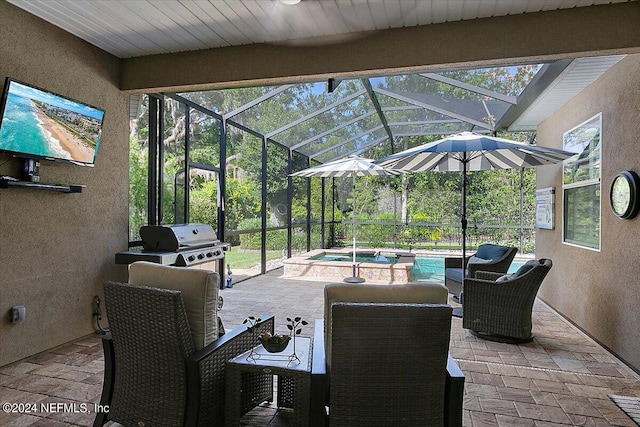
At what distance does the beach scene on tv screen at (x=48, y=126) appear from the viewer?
315cm

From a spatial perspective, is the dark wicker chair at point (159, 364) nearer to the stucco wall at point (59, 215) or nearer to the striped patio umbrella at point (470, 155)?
the stucco wall at point (59, 215)

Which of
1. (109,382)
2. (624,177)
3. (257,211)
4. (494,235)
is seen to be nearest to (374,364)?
(109,382)

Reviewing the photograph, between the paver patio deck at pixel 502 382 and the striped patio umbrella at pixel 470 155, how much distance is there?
1.61 m

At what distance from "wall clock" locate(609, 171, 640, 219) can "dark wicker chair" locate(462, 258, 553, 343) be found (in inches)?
30.8

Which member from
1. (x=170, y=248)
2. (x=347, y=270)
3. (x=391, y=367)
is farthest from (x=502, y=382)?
(x=347, y=270)

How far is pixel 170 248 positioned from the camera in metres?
4.34

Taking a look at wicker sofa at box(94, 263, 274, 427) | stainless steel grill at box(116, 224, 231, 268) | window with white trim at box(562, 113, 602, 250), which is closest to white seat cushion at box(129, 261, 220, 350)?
wicker sofa at box(94, 263, 274, 427)

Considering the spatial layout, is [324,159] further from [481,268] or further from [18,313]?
[18,313]

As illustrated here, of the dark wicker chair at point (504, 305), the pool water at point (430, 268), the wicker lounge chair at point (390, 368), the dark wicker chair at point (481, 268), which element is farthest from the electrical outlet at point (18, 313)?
the pool water at point (430, 268)

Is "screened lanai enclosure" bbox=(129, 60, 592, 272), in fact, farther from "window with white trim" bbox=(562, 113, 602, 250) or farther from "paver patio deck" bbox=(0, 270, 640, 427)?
"paver patio deck" bbox=(0, 270, 640, 427)

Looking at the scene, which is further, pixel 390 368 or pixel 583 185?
pixel 583 185

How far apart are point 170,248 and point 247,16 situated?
2.46 m

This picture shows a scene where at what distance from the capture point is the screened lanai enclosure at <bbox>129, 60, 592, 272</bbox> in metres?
5.17

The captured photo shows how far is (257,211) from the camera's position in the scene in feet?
26.1
